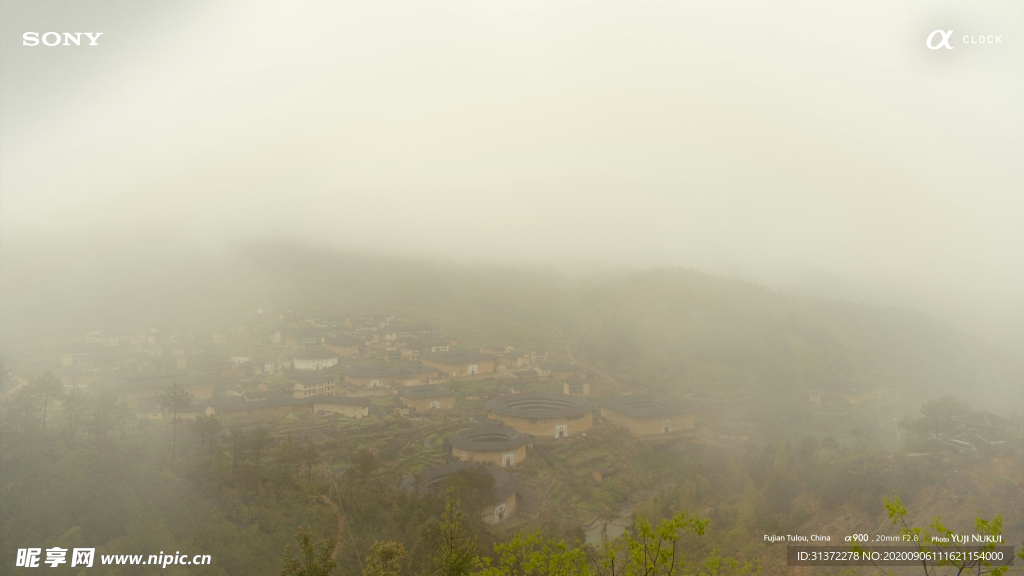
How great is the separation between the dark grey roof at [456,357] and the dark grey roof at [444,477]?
2598cm

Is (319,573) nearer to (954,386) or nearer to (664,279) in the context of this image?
(954,386)

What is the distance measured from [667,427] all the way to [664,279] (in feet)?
181

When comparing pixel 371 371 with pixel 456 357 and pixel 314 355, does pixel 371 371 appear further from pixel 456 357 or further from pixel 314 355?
pixel 456 357

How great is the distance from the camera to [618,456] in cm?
3484

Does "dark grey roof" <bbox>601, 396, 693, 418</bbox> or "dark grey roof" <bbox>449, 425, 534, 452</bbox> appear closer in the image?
"dark grey roof" <bbox>449, 425, 534, 452</bbox>

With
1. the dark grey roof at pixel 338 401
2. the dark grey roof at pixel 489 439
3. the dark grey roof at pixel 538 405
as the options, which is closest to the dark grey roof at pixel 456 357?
the dark grey roof at pixel 538 405

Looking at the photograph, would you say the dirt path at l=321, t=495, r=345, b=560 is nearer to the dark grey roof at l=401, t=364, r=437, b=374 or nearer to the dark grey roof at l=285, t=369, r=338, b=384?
the dark grey roof at l=285, t=369, r=338, b=384

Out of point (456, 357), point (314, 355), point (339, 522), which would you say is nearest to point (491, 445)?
point (339, 522)

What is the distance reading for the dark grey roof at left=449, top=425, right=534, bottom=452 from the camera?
1224 inches

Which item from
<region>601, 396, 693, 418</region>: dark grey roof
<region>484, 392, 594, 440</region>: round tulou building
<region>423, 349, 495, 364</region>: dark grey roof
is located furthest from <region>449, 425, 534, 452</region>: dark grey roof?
<region>423, 349, 495, 364</region>: dark grey roof

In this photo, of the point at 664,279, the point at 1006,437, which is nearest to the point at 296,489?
the point at 1006,437

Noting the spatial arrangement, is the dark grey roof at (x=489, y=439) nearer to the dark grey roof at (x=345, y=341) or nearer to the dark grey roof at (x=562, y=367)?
the dark grey roof at (x=562, y=367)

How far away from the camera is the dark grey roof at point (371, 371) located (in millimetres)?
46500

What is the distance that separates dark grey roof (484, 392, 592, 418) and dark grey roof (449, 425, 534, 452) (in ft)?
10.3
